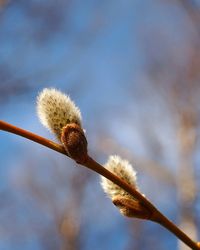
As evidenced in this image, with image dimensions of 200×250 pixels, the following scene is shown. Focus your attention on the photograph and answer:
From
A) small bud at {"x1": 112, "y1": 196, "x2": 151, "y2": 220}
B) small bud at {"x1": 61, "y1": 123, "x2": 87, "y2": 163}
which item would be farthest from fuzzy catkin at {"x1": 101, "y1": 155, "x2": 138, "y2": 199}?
small bud at {"x1": 61, "y1": 123, "x2": 87, "y2": 163}

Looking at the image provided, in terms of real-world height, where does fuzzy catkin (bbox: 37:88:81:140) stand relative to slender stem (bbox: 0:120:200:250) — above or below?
above

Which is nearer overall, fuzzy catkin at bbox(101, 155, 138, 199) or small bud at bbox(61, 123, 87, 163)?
small bud at bbox(61, 123, 87, 163)

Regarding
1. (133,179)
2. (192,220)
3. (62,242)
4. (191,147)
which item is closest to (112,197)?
(133,179)

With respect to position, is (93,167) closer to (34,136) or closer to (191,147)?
(34,136)

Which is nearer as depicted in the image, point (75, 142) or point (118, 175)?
point (75, 142)

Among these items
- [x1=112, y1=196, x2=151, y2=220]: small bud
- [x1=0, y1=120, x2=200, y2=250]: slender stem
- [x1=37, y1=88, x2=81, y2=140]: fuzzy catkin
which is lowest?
[x1=0, y1=120, x2=200, y2=250]: slender stem

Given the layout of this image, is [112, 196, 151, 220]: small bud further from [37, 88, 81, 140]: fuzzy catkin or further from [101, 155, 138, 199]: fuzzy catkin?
[37, 88, 81, 140]: fuzzy catkin
